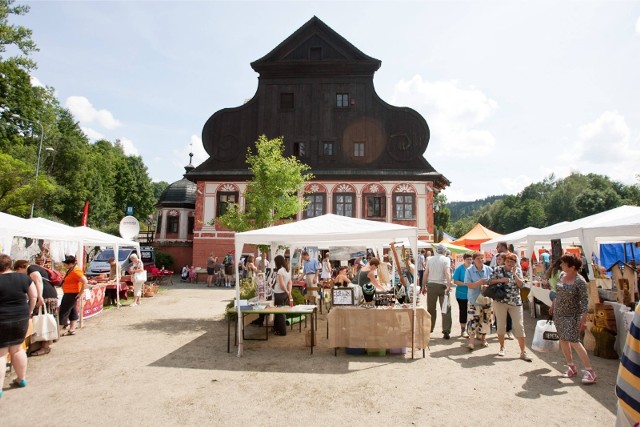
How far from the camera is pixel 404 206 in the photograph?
2602 cm

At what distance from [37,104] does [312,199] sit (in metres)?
22.5

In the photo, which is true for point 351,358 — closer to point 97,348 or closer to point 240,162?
point 97,348

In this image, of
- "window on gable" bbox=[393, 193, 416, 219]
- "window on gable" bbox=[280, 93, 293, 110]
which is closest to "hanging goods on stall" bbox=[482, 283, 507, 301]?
"window on gable" bbox=[393, 193, 416, 219]

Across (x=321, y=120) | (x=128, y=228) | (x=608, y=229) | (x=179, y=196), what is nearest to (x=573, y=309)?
(x=608, y=229)

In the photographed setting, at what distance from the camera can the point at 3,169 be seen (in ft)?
67.3

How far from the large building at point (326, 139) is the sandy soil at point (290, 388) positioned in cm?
1805

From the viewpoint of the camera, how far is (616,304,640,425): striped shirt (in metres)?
1.81

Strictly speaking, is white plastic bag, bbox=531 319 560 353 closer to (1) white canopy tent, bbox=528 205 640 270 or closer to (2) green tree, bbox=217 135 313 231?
(1) white canopy tent, bbox=528 205 640 270

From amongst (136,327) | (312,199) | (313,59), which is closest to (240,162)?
(312,199)

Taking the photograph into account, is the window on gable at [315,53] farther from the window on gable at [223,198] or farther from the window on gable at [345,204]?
the window on gable at [223,198]

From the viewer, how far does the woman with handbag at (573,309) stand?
5.73 m

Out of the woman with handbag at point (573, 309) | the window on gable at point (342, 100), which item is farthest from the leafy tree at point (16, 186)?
the woman with handbag at point (573, 309)

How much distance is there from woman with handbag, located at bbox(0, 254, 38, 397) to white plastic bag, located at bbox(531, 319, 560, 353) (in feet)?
25.3

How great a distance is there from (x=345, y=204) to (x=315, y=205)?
6.51 feet
